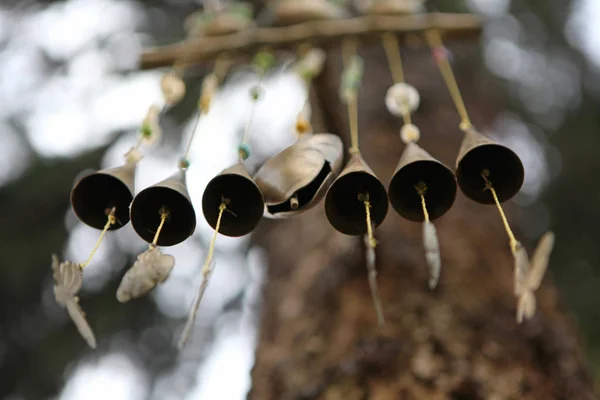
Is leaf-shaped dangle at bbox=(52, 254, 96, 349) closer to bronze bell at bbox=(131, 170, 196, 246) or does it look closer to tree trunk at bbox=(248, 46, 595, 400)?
bronze bell at bbox=(131, 170, 196, 246)

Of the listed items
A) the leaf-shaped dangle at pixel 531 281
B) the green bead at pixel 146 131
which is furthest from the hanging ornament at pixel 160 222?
the leaf-shaped dangle at pixel 531 281

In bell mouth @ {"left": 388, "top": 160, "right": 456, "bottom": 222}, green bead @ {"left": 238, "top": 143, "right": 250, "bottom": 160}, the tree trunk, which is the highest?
bell mouth @ {"left": 388, "top": 160, "right": 456, "bottom": 222}

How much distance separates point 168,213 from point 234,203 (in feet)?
0.34

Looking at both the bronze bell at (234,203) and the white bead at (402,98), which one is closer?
the bronze bell at (234,203)

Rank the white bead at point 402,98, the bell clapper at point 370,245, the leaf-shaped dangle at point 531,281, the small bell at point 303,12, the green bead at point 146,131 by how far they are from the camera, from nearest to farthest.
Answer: the bell clapper at point 370,245
the leaf-shaped dangle at point 531,281
the green bead at point 146,131
the white bead at point 402,98
the small bell at point 303,12

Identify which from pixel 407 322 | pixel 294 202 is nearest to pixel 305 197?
pixel 294 202

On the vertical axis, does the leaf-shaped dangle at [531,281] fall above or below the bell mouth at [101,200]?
below

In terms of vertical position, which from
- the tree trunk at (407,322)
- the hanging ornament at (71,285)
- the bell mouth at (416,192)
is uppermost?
the bell mouth at (416,192)

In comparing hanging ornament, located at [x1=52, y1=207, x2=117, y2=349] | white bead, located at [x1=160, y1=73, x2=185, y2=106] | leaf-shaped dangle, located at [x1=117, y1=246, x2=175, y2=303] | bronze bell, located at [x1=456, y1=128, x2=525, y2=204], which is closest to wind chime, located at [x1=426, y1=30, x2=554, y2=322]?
bronze bell, located at [x1=456, y1=128, x2=525, y2=204]

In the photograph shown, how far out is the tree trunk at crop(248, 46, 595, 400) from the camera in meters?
1.29

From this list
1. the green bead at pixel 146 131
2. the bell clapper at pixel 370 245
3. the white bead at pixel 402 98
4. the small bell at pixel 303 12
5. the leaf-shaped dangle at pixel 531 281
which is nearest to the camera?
the bell clapper at pixel 370 245

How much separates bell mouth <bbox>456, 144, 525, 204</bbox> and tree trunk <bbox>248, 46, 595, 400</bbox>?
0.48 meters

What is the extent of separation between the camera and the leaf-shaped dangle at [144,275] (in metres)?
0.90

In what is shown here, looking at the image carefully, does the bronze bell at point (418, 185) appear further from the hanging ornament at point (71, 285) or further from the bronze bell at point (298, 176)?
the hanging ornament at point (71, 285)
